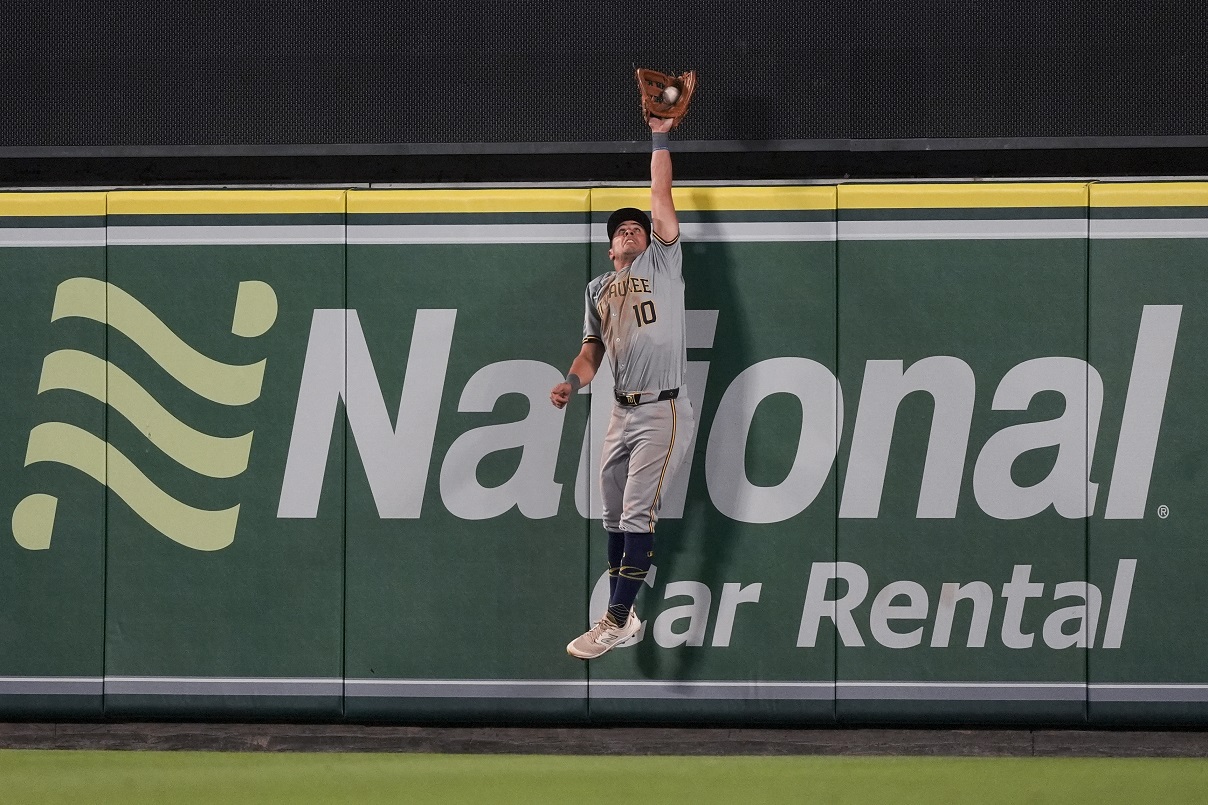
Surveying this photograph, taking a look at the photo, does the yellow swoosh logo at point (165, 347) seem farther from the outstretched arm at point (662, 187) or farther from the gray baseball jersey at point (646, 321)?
the outstretched arm at point (662, 187)

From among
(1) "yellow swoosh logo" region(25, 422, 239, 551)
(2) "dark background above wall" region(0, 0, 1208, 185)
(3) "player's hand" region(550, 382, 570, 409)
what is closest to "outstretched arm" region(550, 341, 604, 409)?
(3) "player's hand" region(550, 382, 570, 409)

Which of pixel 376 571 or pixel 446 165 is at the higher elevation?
pixel 446 165

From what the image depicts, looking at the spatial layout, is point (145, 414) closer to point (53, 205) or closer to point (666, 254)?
point (53, 205)

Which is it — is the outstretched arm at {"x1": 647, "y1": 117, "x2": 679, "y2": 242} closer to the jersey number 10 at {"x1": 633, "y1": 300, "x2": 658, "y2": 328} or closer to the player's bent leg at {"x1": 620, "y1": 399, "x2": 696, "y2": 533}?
the jersey number 10 at {"x1": 633, "y1": 300, "x2": 658, "y2": 328}

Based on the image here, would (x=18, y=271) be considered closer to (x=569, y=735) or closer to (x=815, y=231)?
(x=569, y=735)

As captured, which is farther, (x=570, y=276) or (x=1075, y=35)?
(x=570, y=276)

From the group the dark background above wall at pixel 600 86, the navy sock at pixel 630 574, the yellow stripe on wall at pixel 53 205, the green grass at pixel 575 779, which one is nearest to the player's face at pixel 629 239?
the dark background above wall at pixel 600 86

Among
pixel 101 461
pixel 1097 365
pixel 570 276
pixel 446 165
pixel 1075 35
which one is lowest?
pixel 101 461

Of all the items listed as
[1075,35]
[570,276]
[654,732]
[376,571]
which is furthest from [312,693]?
[1075,35]
